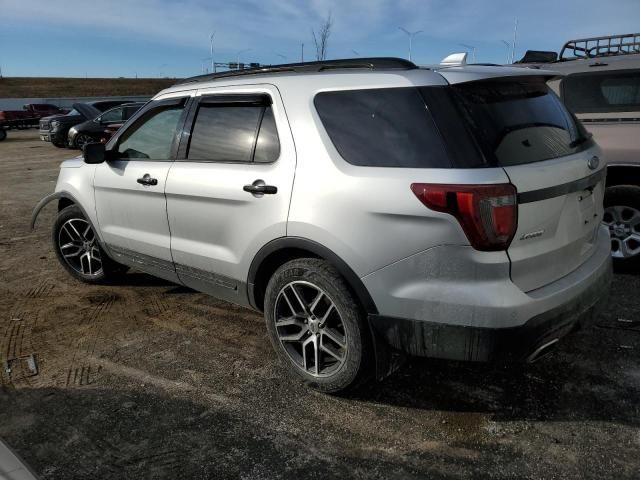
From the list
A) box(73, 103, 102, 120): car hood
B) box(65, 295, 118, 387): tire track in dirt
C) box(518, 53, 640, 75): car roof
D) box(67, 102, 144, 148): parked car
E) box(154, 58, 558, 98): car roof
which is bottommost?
box(65, 295, 118, 387): tire track in dirt

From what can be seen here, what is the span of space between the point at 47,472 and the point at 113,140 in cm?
273

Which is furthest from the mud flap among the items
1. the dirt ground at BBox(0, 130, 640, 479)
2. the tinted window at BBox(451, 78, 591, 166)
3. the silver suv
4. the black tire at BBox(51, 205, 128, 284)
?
the black tire at BBox(51, 205, 128, 284)

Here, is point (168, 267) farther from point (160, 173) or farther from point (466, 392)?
point (466, 392)

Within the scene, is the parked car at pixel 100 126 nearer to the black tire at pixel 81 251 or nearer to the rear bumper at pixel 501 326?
the black tire at pixel 81 251

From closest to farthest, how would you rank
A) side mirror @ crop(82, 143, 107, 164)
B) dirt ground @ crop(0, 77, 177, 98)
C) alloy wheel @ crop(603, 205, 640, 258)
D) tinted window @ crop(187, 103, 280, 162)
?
tinted window @ crop(187, 103, 280, 162), side mirror @ crop(82, 143, 107, 164), alloy wheel @ crop(603, 205, 640, 258), dirt ground @ crop(0, 77, 177, 98)

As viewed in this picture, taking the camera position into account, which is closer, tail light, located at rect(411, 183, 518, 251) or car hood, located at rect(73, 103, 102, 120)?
tail light, located at rect(411, 183, 518, 251)

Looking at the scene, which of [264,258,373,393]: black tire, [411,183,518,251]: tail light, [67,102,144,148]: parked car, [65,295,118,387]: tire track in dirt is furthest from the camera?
[67,102,144,148]: parked car

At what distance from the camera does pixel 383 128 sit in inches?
103

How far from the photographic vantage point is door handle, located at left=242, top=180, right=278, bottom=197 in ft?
9.79

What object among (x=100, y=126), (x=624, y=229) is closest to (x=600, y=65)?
(x=624, y=229)

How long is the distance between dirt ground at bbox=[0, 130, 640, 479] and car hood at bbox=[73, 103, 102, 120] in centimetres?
1703

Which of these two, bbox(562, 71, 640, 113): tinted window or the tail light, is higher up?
bbox(562, 71, 640, 113): tinted window

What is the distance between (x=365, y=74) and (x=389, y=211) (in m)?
0.78

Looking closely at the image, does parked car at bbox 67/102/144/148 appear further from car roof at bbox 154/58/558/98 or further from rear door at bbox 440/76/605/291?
rear door at bbox 440/76/605/291
